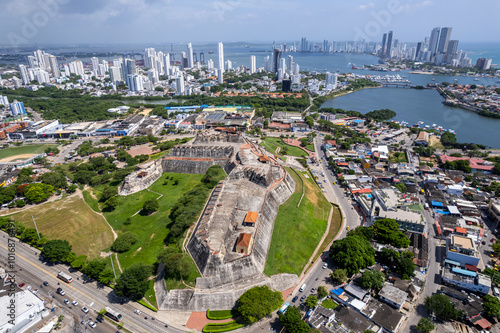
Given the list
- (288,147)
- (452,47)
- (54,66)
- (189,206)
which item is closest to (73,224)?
(189,206)

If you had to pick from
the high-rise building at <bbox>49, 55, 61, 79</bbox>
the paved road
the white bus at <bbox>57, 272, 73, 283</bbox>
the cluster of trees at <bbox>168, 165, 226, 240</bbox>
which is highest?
the high-rise building at <bbox>49, 55, 61, 79</bbox>

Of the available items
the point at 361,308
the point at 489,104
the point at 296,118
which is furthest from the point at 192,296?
the point at 489,104

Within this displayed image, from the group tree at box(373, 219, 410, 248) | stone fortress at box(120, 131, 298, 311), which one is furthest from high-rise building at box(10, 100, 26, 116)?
tree at box(373, 219, 410, 248)

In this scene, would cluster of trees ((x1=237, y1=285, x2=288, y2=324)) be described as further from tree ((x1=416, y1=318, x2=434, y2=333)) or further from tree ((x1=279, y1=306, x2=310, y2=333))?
tree ((x1=416, y1=318, x2=434, y2=333))

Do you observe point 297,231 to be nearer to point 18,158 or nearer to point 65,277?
point 65,277

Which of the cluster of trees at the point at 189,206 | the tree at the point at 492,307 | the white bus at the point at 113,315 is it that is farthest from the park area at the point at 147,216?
the tree at the point at 492,307

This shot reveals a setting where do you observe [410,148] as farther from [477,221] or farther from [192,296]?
[192,296]
